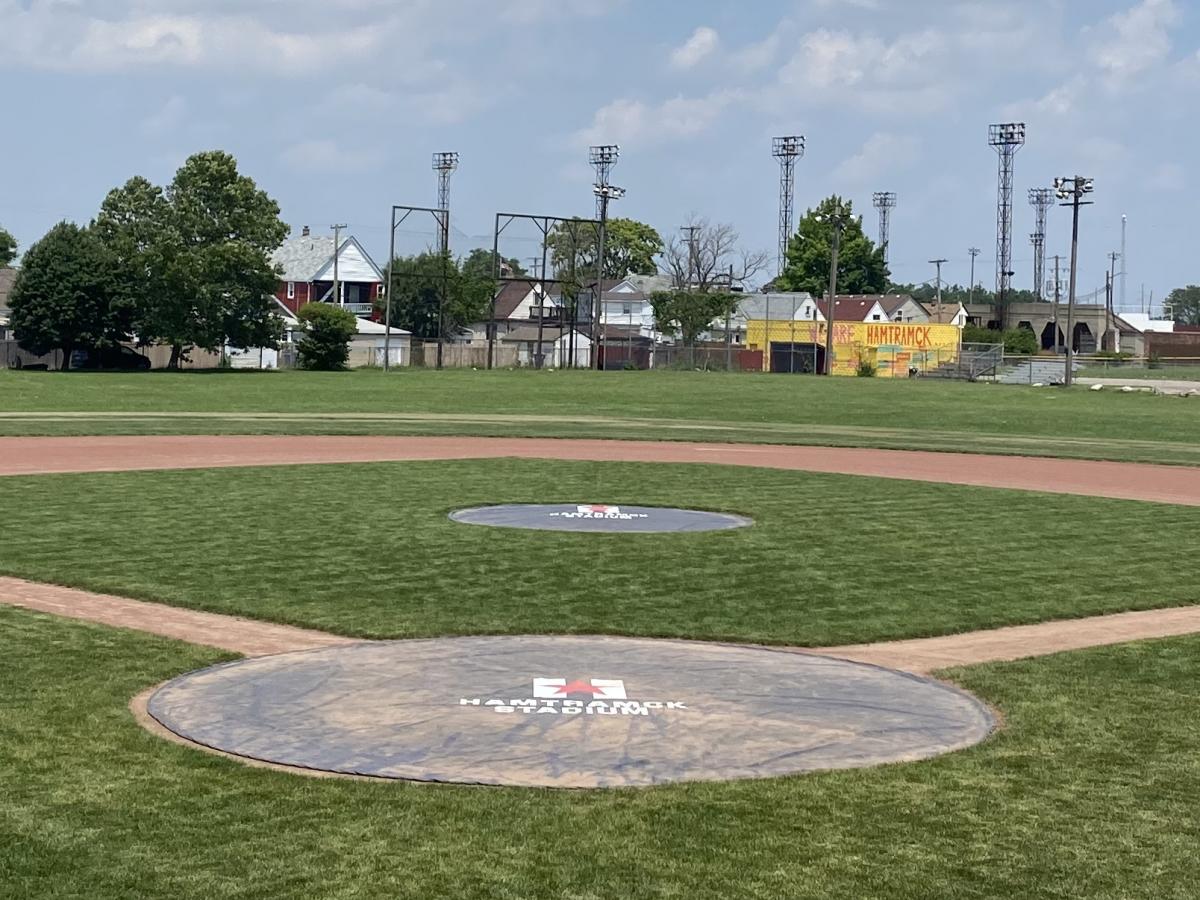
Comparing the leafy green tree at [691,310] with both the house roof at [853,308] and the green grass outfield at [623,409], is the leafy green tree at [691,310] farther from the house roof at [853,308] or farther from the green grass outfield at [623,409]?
the green grass outfield at [623,409]

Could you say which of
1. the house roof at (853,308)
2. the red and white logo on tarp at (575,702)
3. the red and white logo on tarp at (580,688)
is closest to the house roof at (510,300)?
the house roof at (853,308)

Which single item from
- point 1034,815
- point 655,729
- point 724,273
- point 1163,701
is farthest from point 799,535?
point 724,273

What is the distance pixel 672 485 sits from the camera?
894 inches

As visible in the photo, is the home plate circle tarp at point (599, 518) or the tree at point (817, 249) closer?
the home plate circle tarp at point (599, 518)

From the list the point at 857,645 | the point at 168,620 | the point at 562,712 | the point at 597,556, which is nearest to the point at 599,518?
the point at 597,556

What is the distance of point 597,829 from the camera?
6.95m

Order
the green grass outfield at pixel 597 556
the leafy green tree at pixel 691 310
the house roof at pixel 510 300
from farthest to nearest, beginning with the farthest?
the house roof at pixel 510 300 < the leafy green tree at pixel 691 310 < the green grass outfield at pixel 597 556

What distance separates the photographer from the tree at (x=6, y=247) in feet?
418

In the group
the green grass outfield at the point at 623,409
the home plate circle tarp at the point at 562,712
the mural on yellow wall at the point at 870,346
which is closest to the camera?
the home plate circle tarp at the point at 562,712

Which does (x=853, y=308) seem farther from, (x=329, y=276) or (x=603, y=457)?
(x=603, y=457)

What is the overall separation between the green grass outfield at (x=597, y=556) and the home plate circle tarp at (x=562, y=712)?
1.09m

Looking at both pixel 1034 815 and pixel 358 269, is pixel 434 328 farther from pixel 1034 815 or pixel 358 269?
pixel 1034 815

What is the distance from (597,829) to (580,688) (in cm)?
271

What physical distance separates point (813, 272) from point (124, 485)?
120 meters
